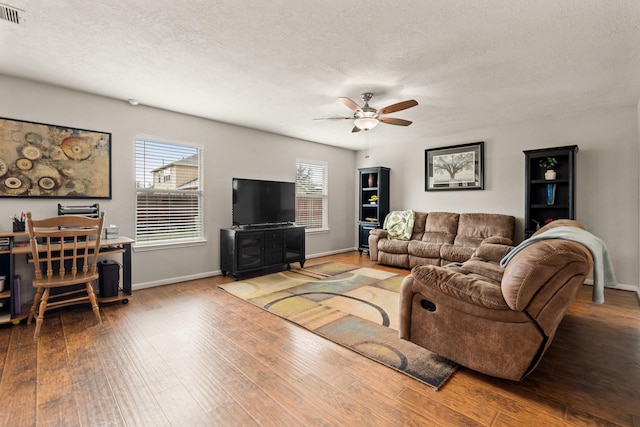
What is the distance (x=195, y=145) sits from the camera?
180 inches

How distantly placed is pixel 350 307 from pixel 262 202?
2.49 metres

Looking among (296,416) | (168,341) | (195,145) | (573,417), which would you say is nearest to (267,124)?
(195,145)


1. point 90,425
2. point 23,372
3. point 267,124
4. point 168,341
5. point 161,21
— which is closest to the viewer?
point 90,425

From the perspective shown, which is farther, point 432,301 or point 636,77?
point 636,77

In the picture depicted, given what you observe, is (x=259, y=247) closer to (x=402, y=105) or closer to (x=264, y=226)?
(x=264, y=226)

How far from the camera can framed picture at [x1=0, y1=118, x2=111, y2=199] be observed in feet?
10.3

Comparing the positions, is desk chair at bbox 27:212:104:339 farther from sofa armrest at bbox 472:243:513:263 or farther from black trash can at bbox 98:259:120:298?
sofa armrest at bbox 472:243:513:263

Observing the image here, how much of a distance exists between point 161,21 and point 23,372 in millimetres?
2683

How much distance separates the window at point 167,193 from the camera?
13.5 feet

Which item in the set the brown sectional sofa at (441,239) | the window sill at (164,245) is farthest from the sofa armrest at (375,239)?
the window sill at (164,245)

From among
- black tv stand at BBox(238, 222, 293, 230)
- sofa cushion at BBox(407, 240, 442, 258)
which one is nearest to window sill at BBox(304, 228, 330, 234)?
black tv stand at BBox(238, 222, 293, 230)

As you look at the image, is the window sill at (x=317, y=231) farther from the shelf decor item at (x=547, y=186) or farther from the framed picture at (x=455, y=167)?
the shelf decor item at (x=547, y=186)

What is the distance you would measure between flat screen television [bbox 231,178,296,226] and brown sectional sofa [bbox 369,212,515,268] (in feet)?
5.99

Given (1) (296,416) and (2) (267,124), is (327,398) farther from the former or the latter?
(2) (267,124)
